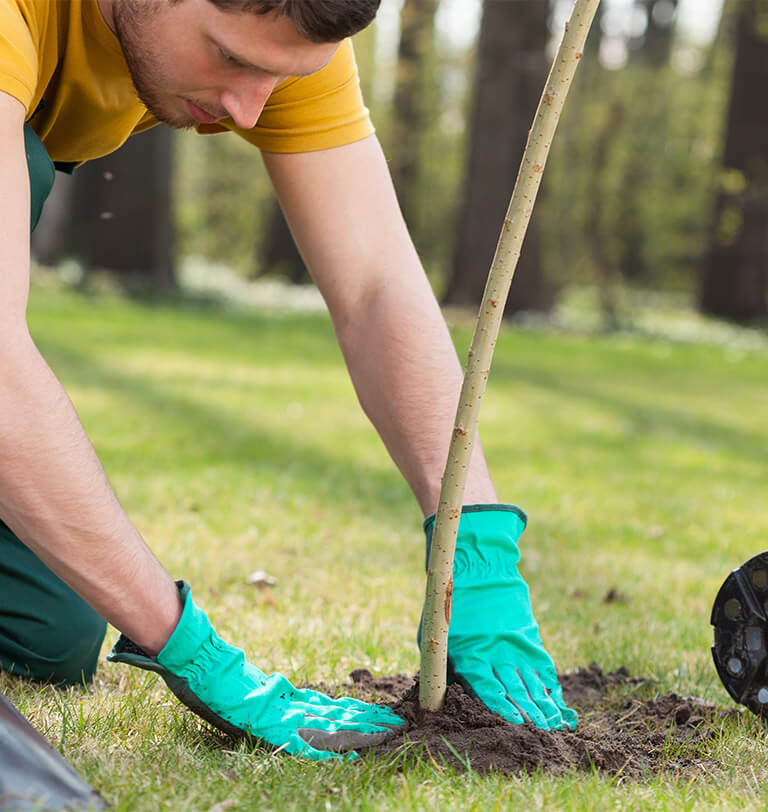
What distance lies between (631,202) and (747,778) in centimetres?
2550

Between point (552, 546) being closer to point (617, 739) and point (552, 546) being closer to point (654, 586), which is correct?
point (654, 586)

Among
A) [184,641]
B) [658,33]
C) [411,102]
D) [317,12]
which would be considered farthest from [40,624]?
[411,102]

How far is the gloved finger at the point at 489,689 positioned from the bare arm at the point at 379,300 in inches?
13.5

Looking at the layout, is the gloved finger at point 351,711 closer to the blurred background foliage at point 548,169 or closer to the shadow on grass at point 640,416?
the shadow on grass at point 640,416

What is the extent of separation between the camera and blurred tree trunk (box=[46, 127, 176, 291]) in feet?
39.1

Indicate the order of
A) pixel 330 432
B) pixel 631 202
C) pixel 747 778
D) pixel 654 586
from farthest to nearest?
1. pixel 631 202
2. pixel 330 432
3. pixel 654 586
4. pixel 747 778

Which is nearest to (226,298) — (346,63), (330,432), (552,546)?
(330,432)

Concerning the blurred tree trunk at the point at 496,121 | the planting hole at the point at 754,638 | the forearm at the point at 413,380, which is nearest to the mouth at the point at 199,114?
the forearm at the point at 413,380

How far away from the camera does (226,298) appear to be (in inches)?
499

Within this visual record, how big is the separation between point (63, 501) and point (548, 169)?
1476cm

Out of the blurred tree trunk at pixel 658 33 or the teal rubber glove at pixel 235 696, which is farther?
the blurred tree trunk at pixel 658 33

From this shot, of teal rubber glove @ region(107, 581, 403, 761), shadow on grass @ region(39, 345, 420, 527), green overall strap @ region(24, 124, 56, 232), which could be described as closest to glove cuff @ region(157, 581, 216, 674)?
teal rubber glove @ region(107, 581, 403, 761)

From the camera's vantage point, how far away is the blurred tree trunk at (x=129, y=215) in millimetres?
11922

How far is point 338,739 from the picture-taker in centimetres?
A: 187
